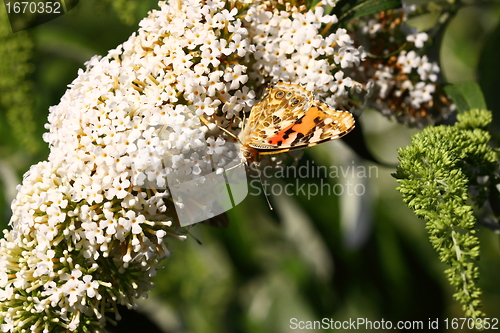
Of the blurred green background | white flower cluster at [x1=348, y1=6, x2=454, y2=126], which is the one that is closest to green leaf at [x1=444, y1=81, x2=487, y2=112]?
white flower cluster at [x1=348, y1=6, x2=454, y2=126]

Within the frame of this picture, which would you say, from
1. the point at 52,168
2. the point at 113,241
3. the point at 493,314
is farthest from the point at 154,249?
the point at 493,314

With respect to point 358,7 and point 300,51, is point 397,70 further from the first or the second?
point 300,51

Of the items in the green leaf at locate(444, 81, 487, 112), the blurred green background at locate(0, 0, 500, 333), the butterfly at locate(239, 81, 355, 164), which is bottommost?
the blurred green background at locate(0, 0, 500, 333)

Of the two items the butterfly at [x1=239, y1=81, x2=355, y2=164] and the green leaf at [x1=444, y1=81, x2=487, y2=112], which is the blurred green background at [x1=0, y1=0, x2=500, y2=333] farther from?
the butterfly at [x1=239, y1=81, x2=355, y2=164]

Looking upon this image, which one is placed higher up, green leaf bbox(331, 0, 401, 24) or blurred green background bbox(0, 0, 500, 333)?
green leaf bbox(331, 0, 401, 24)

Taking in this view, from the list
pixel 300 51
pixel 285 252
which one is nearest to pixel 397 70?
pixel 300 51

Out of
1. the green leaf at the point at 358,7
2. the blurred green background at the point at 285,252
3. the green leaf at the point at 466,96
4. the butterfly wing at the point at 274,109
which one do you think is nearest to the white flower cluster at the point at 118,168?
the butterfly wing at the point at 274,109
